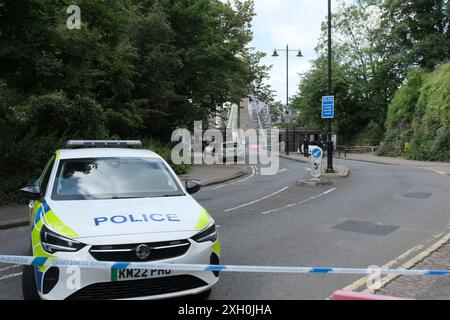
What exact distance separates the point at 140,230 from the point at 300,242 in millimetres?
4247

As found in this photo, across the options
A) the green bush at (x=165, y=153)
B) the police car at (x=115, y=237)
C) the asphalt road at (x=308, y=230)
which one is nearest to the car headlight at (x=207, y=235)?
the police car at (x=115, y=237)

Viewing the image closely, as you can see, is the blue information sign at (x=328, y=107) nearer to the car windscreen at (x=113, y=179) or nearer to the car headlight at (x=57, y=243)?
the car windscreen at (x=113, y=179)

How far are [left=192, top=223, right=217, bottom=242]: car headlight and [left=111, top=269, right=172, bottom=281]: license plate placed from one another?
1.59ft

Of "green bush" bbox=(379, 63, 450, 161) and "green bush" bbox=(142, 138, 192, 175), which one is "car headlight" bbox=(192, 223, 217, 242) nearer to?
"green bush" bbox=(142, 138, 192, 175)

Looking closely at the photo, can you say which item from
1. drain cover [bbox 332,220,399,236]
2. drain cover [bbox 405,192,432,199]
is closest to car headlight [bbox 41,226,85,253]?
drain cover [bbox 332,220,399,236]

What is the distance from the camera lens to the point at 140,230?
444 centimetres

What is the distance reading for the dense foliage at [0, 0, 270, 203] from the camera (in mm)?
11695

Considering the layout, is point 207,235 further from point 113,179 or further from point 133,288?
point 113,179

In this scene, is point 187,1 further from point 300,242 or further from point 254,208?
point 300,242

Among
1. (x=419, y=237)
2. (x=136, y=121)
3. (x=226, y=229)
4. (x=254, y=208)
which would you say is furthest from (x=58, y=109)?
(x=419, y=237)

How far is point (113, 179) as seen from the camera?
19.3 feet

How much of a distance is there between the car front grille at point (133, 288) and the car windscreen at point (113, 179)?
1.44 m

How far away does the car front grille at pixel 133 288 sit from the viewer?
4.16m

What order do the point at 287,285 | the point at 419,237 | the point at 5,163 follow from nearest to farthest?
the point at 287,285 → the point at 419,237 → the point at 5,163
